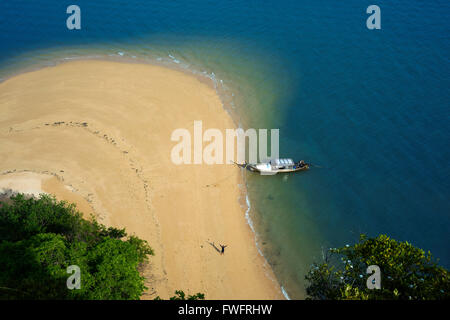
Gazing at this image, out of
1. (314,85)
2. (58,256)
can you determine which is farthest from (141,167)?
(314,85)

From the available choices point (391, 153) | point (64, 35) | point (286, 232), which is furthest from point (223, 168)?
point (64, 35)

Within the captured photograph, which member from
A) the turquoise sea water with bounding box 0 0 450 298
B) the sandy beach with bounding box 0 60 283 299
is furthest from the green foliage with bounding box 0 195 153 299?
the turquoise sea water with bounding box 0 0 450 298

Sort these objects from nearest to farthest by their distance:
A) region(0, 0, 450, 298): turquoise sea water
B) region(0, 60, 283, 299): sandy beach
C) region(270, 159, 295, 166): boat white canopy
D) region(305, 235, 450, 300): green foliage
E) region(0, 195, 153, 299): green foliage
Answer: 1. region(305, 235, 450, 300): green foliage
2. region(0, 195, 153, 299): green foliage
3. region(0, 60, 283, 299): sandy beach
4. region(0, 0, 450, 298): turquoise sea water
5. region(270, 159, 295, 166): boat white canopy

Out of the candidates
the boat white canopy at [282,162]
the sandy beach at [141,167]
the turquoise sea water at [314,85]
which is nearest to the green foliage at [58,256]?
the sandy beach at [141,167]

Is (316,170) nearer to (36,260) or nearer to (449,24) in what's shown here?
(36,260)

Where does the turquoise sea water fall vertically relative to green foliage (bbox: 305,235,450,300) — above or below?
above

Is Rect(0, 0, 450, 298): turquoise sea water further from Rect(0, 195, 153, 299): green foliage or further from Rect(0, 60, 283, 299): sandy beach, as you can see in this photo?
Rect(0, 195, 153, 299): green foliage
